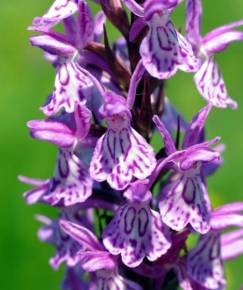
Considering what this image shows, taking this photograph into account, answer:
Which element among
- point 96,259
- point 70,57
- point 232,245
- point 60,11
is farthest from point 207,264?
point 60,11

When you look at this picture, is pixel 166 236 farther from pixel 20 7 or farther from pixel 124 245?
pixel 20 7

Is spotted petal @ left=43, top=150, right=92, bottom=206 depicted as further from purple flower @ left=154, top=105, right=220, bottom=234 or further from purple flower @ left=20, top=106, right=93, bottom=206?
purple flower @ left=154, top=105, right=220, bottom=234

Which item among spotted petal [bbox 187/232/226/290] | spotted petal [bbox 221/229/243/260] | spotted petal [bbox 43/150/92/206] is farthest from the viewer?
spotted petal [bbox 221/229/243/260]

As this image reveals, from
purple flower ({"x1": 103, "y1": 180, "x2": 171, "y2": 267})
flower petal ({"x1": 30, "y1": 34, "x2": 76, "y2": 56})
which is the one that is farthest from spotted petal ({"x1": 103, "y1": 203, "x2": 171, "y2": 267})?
flower petal ({"x1": 30, "y1": 34, "x2": 76, "y2": 56})

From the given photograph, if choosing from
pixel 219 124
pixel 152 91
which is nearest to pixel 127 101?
pixel 152 91

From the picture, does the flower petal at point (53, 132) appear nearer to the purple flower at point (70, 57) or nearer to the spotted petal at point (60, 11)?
the purple flower at point (70, 57)

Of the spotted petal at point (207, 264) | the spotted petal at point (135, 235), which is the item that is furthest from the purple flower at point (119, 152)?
the spotted petal at point (207, 264)
